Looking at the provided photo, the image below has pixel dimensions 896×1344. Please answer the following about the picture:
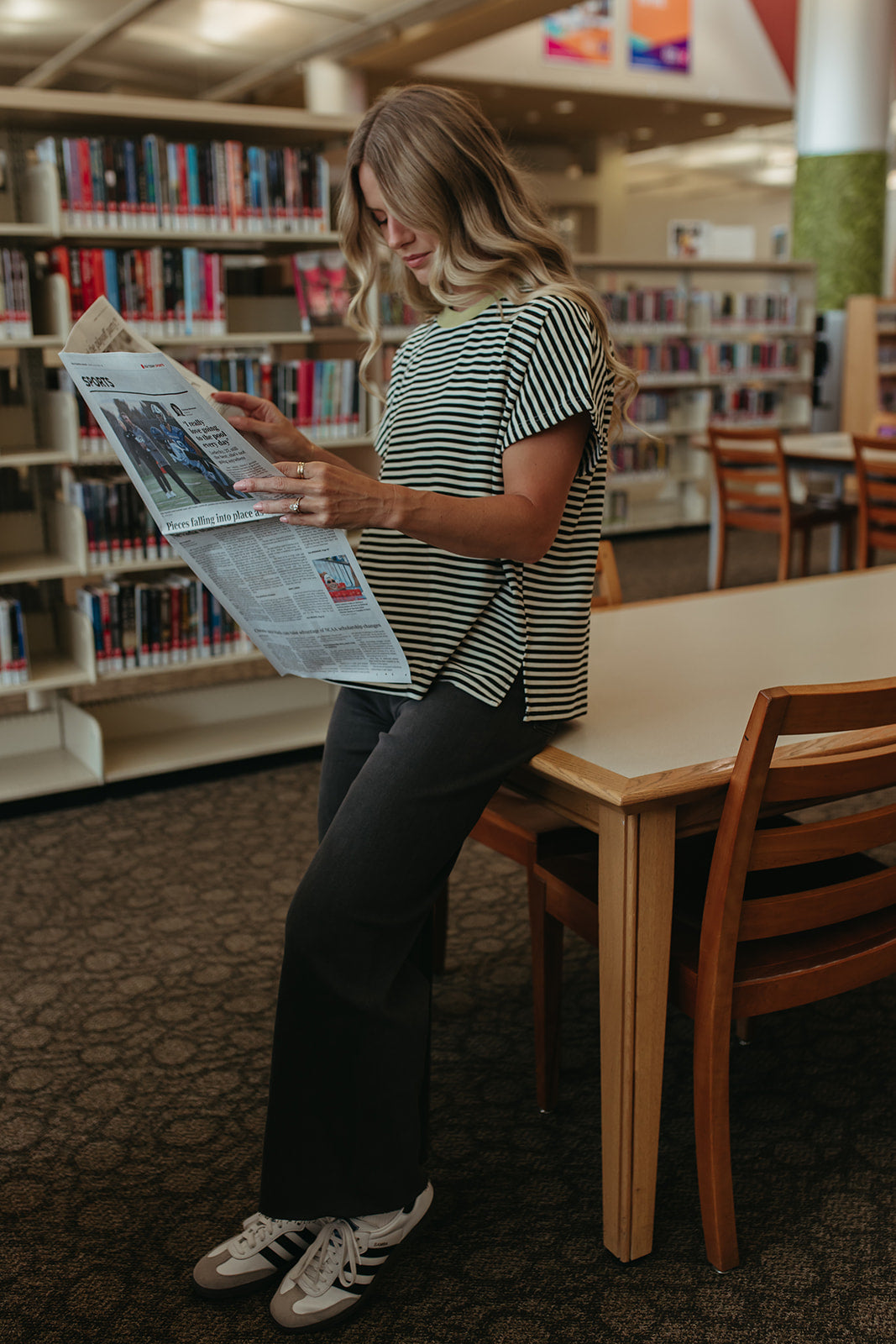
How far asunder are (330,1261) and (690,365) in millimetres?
6809

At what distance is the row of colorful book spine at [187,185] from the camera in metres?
3.06

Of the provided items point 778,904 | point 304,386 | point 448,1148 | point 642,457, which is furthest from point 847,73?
point 448,1148

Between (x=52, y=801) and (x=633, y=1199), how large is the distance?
2.24 m

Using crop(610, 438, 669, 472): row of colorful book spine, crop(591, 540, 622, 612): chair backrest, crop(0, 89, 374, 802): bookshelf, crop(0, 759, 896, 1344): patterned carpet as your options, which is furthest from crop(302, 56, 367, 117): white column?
crop(0, 759, 896, 1344): patterned carpet

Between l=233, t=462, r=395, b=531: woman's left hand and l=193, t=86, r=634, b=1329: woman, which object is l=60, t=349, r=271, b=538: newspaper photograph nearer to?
l=233, t=462, r=395, b=531: woman's left hand

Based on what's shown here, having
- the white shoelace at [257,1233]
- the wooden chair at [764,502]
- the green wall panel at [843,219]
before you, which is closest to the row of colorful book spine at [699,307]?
the green wall panel at [843,219]

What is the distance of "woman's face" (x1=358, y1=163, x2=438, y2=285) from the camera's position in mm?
1442

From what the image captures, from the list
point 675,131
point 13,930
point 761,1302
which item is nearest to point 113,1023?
point 13,930

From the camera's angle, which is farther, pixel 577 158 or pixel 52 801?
pixel 577 158

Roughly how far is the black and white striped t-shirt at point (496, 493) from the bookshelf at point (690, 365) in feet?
19.1

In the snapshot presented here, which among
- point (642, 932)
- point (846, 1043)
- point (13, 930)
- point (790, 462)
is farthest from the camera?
point (790, 462)

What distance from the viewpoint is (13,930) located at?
8.30ft

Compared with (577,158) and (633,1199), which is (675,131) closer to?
(577,158)

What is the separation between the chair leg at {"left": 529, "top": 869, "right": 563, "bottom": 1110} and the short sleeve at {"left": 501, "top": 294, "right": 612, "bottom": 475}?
2.56 ft
